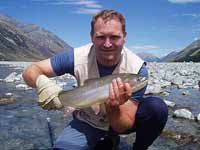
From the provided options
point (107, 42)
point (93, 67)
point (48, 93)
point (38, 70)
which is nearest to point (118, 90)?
point (107, 42)

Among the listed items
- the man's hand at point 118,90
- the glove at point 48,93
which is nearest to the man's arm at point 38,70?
the glove at point 48,93

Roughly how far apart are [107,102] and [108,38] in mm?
925

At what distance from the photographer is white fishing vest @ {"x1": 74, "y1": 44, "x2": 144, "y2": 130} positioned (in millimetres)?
5508

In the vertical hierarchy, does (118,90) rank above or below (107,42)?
below

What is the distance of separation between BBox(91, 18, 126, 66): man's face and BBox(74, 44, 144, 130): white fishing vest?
365 mm

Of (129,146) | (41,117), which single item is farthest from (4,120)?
(129,146)

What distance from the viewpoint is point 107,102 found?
15.6 feet

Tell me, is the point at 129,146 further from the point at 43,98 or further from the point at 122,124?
the point at 43,98

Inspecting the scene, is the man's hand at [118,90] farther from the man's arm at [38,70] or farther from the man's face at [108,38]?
the man's arm at [38,70]

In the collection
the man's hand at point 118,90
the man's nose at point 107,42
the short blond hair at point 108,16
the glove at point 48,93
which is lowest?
the glove at point 48,93

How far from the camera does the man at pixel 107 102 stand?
5.05m

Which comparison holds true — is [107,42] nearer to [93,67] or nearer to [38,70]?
[93,67]

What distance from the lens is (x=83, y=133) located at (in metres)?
5.67

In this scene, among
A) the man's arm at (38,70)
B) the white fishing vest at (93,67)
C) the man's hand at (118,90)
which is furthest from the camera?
the white fishing vest at (93,67)
